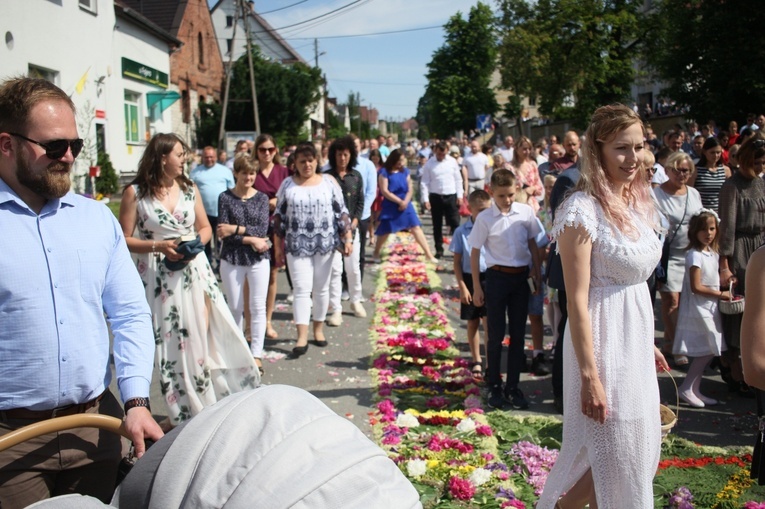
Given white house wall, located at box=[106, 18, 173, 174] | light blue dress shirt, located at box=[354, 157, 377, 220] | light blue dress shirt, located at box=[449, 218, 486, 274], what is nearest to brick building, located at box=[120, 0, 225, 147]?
white house wall, located at box=[106, 18, 173, 174]

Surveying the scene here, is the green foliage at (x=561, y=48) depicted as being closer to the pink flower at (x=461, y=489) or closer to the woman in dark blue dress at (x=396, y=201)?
the woman in dark blue dress at (x=396, y=201)

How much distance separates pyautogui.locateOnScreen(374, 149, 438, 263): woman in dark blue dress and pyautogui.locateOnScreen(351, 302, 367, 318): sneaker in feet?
10.8

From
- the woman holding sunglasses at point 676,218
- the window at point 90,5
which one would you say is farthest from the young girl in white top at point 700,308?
the window at point 90,5

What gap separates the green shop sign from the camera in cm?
2789

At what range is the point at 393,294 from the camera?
1077cm

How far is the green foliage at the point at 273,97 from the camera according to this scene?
43875mm

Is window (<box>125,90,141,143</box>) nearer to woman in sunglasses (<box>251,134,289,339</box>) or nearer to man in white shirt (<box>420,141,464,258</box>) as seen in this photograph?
man in white shirt (<box>420,141,464,258</box>)

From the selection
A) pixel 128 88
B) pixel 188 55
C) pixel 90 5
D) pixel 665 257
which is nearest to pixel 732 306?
pixel 665 257

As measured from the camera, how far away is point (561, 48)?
25438mm

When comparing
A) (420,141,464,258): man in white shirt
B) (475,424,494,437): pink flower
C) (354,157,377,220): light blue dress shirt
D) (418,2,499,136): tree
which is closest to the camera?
(475,424,494,437): pink flower

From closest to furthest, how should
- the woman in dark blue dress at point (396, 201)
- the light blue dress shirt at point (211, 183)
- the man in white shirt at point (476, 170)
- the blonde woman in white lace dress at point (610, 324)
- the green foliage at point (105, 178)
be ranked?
the blonde woman in white lace dress at point (610, 324) < the light blue dress shirt at point (211, 183) < the woman in dark blue dress at point (396, 201) < the man in white shirt at point (476, 170) < the green foliage at point (105, 178)

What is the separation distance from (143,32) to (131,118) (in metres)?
3.74

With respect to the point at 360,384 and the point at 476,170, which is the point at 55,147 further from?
the point at 476,170

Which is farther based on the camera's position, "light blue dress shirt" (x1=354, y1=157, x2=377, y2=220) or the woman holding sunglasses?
"light blue dress shirt" (x1=354, y1=157, x2=377, y2=220)
